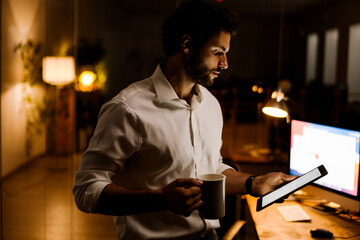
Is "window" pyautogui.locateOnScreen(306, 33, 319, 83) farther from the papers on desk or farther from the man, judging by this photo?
the man

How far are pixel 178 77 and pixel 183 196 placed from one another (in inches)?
19.1

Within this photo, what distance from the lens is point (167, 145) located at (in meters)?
1.25

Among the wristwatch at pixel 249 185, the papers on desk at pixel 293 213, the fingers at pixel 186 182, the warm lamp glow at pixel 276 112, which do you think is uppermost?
the warm lamp glow at pixel 276 112

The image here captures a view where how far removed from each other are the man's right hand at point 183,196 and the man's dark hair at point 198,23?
49 centimetres

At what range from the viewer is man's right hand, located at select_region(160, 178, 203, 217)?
3.44 feet

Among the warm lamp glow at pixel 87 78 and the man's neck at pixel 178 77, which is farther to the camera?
the warm lamp glow at pixel 87 78

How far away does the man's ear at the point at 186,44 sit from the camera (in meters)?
1.34

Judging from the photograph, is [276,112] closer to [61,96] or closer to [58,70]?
[58,70]

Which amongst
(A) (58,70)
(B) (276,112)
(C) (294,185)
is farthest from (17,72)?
(C) (294,185)

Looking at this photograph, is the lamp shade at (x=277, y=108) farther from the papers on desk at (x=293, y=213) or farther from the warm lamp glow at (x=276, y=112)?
the papers on desk at (x=293, y=213)

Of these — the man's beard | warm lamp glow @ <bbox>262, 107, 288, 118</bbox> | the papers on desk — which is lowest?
the papers on desk

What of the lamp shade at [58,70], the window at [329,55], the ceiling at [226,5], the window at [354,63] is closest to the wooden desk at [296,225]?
the ceiling at [226,5]

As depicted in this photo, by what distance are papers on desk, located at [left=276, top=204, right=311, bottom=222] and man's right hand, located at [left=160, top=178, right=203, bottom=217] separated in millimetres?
890

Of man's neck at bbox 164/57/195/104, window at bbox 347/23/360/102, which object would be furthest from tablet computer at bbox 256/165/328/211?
window at bbox 347/23/360/102
